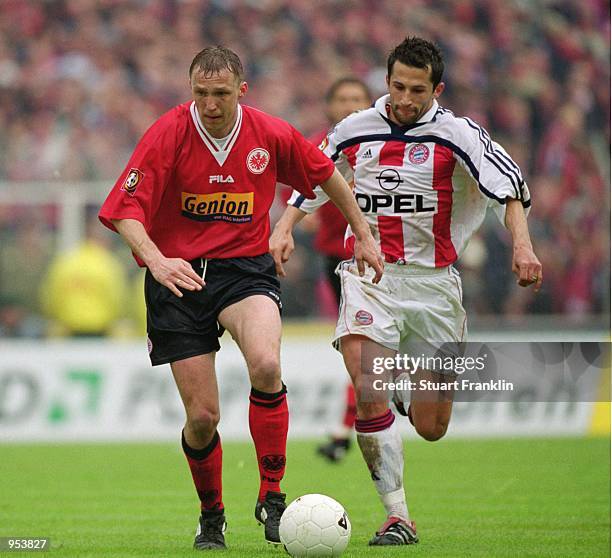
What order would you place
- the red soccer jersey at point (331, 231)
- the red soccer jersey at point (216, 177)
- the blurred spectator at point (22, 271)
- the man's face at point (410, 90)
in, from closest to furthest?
the red soccer jersey at point (216, 177) → the man's face at point (410, 90) → the red soccer jersey at point (331, 231) → the blurred spectator at point (22, 271)

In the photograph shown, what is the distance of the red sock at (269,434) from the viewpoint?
6.07 metres

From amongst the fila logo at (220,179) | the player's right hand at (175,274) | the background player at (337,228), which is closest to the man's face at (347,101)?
the background player at (337,228)

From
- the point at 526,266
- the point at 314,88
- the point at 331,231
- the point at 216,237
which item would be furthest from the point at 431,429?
the point at 314,88

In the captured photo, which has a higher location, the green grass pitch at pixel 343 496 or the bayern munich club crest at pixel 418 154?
the bayern munich club crest at pixel 418 154

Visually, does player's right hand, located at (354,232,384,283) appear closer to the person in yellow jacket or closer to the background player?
the background player

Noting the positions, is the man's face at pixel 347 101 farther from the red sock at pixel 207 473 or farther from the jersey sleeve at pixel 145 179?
the red sock at pixel 207 473

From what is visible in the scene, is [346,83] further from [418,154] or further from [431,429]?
[431,429]

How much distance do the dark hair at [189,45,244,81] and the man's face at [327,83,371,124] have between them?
12.5 ft

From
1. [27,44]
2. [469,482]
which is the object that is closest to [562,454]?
[469,482]

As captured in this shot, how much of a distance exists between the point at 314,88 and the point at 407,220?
34.2ft

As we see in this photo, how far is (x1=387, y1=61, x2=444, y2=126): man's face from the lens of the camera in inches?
253

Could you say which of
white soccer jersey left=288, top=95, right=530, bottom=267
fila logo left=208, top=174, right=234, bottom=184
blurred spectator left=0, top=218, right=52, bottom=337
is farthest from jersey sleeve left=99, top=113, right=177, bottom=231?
blurred spectator left=0, top=218, right=52, bottom=337

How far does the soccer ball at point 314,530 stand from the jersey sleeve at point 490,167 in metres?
1.91

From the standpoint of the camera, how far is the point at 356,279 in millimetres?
6770
